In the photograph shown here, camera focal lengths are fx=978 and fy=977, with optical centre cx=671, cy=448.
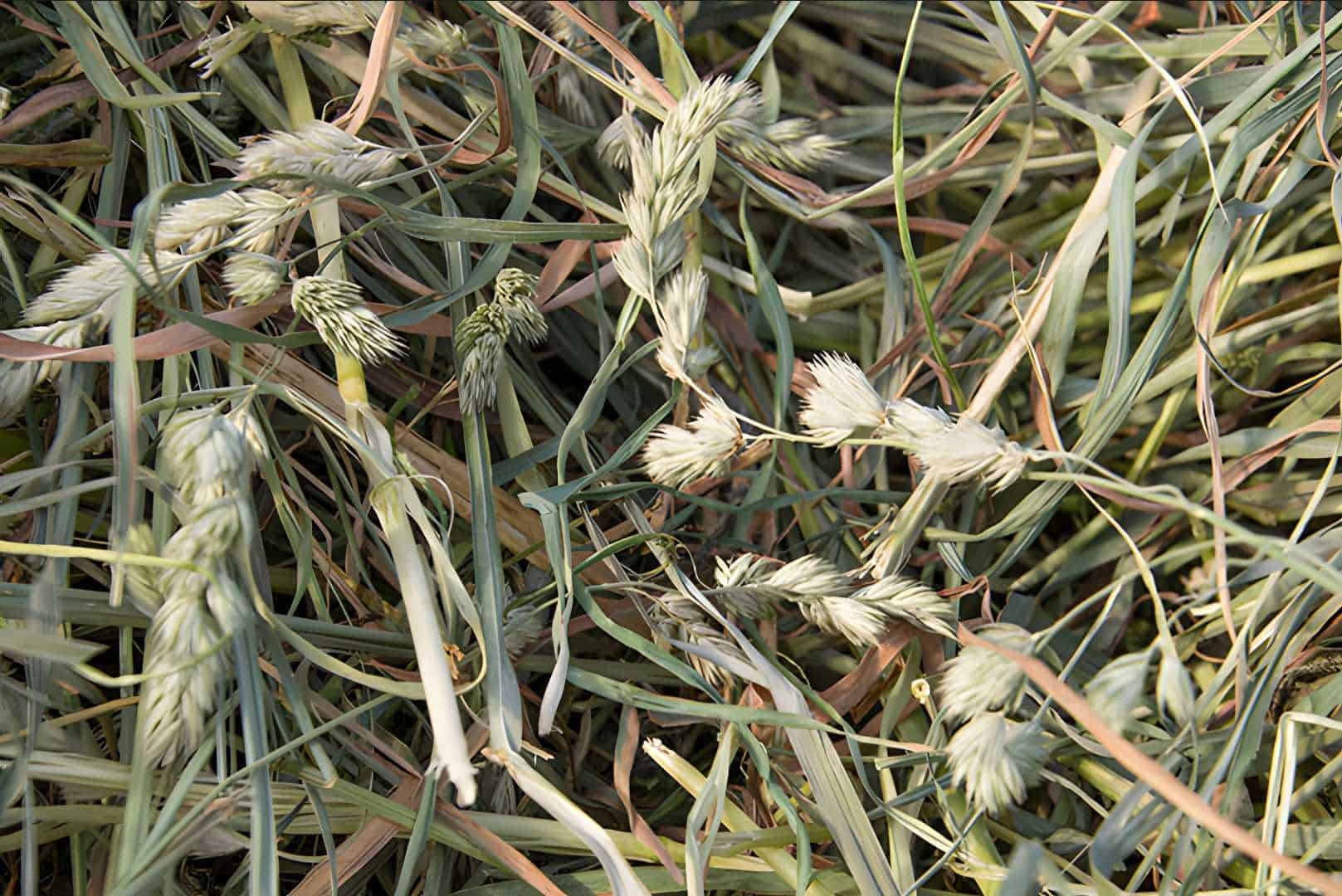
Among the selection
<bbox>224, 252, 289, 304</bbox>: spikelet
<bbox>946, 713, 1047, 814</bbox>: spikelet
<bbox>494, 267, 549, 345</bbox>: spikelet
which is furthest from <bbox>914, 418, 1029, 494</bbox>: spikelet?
<bbox>224, 252, 289, 304</bbox>: spikelet

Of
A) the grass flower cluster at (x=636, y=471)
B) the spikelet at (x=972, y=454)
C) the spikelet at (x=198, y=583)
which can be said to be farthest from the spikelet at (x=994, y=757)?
the spikelet at (x=198, y=583)

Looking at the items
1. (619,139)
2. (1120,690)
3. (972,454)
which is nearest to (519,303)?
(619,139)

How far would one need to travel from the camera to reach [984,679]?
45 cm

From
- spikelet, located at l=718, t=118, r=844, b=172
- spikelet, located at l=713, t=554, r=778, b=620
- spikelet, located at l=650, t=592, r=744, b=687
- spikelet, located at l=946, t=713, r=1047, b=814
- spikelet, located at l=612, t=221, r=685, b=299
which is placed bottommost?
spikelet, located at l=650, t=592, r=744, b=687

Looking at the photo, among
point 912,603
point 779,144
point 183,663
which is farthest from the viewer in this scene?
point 779,144

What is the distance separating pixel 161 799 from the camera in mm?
→ 501

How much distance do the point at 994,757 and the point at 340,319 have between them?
37 cm

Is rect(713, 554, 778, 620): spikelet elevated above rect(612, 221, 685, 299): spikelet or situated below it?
below

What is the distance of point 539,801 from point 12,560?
32 centimetres

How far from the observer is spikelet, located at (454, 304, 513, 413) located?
523 mm

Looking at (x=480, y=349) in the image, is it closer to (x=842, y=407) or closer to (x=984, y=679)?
(x=842, y=407)

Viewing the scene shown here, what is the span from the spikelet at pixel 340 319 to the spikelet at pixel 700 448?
147mm

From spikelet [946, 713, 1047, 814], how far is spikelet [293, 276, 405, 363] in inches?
13.1

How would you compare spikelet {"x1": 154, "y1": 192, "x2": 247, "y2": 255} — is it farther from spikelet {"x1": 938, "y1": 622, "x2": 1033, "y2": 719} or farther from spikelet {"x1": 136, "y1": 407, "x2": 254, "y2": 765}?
spikelet {"x1": 938, "y1": 622, "x2": 1033, "y2": 719}
